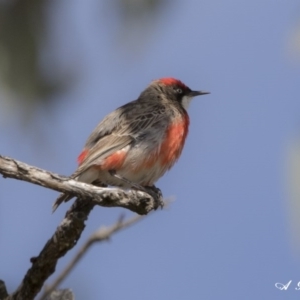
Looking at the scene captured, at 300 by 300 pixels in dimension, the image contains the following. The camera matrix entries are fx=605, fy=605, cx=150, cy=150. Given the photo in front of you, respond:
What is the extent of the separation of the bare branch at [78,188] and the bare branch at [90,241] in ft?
1.50

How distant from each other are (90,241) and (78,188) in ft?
1.86

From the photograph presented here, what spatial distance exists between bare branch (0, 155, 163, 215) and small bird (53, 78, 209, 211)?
140cm

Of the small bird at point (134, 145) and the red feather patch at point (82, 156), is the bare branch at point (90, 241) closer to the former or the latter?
the small bird at point (134, 145)

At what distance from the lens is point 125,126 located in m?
6.36

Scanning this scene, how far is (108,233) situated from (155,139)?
296 centimetres

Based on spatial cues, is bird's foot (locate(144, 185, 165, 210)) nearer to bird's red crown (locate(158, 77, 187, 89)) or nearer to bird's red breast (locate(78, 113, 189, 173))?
bird's red breast (locate(78, 113, 189, 173))

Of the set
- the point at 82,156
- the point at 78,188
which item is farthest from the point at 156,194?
the point at 78,188

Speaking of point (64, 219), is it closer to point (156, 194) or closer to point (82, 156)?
point (156, 194)

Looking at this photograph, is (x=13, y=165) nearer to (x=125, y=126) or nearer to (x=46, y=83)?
(x=46, y=83)

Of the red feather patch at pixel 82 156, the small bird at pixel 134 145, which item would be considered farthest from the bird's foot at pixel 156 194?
the red feather patch at pixel 82 156

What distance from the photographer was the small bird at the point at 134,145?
589 centimetres

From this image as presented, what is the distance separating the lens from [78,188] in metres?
3.88

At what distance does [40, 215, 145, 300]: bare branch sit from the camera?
315 cm

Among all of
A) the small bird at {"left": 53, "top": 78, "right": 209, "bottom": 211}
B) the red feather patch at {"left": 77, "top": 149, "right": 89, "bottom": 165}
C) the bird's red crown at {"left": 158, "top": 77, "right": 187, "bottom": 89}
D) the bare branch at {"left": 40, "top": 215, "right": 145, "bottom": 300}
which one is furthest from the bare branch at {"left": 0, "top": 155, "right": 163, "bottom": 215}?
the bird's red crown at {"left": 158, "top": 77, "right": 187, "bottom": 89}
